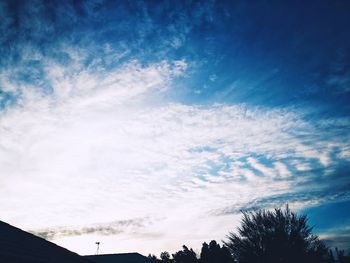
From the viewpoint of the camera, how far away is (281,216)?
892 inches

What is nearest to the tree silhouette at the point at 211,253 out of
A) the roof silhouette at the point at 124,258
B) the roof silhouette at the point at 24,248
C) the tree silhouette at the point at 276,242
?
the roof silhouette at the point at 124,258

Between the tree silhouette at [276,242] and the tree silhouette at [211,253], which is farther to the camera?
the tree silhouette at [211,253]

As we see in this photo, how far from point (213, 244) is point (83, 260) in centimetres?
3888

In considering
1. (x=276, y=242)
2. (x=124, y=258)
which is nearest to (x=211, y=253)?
(x=124, y=258)

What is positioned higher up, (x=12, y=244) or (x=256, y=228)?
(x=256, y=228)

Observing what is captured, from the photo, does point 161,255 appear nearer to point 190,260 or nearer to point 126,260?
point 190,260

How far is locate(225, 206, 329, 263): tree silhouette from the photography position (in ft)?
68.2

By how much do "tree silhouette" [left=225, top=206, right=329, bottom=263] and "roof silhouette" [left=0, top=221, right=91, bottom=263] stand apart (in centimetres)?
1681

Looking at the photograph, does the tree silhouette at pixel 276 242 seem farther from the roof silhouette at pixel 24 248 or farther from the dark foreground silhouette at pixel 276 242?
the roof silhouette at pixel 24 248

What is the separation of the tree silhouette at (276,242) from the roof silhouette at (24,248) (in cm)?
1681

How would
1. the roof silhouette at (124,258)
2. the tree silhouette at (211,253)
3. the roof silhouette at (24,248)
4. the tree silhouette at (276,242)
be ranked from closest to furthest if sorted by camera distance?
the roof silhouette at (24,248) < the tree silhouette at (276,242) < the roof silhouette at (124,258) < the tree silhouette at (211,253)

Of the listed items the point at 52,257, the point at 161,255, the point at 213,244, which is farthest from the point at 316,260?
the point at 161,255

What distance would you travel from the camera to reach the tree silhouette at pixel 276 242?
2080 cm

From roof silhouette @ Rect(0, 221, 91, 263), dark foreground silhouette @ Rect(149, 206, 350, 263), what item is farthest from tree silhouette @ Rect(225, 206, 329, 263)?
roof silhouette @ Rect(0, 221, 91, 263)
